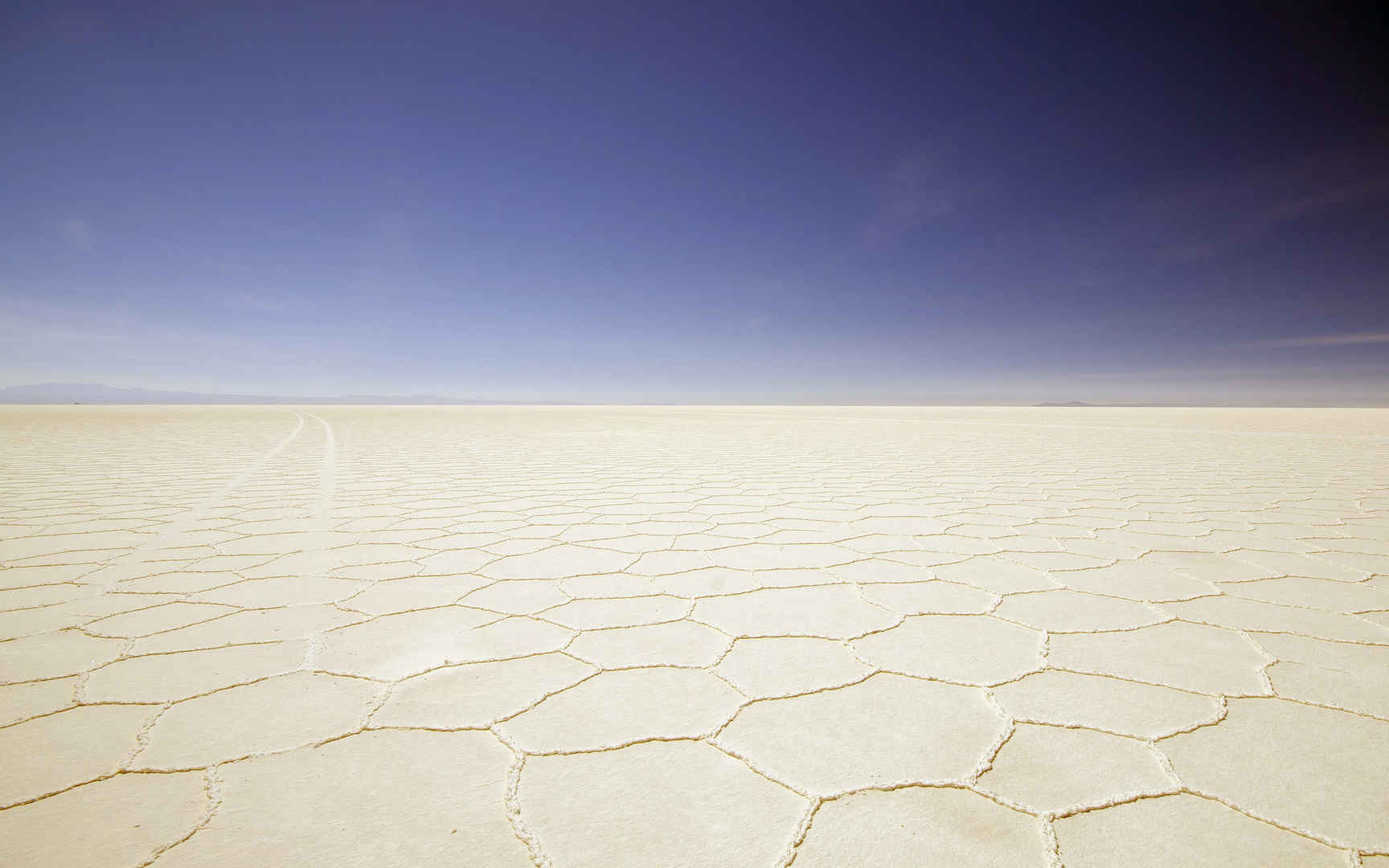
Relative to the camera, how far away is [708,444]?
731 cm

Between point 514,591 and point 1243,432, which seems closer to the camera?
point 514,591

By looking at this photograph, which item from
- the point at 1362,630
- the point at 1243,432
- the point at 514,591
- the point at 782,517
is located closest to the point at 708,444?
the point at 782,517

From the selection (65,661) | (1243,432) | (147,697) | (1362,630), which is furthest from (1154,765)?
(1243,432)

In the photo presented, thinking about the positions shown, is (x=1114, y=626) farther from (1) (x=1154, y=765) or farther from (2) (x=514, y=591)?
(2) (x=514, y=591)

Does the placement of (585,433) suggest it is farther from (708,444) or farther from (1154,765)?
(1154,765)

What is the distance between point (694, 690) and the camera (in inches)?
44.3

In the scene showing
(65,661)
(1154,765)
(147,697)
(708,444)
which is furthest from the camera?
(708,444)

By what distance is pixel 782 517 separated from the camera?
2.75 meters

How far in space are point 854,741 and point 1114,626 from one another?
3.05 feet

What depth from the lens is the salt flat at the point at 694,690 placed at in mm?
751

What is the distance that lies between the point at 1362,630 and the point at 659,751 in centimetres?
177

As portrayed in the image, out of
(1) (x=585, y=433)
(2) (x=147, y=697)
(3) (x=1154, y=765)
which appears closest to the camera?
(3) (x=1154, y=765)

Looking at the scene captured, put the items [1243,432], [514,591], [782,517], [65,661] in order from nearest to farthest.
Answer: [65,661], [514,591], [782,517], [1243,432]

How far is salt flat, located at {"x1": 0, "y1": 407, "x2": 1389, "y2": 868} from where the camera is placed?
75 cm
